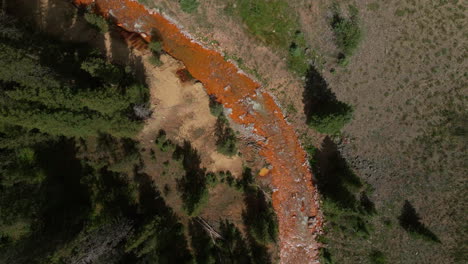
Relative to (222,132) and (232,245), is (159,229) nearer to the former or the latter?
(232,245)

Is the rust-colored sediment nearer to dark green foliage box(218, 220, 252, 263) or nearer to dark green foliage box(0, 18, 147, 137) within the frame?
dark green foliage box(218, 220, 252, 263)

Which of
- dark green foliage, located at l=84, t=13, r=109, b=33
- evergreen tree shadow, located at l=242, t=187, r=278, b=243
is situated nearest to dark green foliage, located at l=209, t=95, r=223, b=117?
evergreen tree shadow, located at l=242, t=187, r=278, b=243

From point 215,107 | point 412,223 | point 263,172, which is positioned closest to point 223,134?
point 215,107

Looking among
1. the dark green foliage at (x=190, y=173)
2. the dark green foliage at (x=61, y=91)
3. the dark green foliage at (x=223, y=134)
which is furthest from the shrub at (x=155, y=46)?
the dark green foliage at (x=190, y=173)

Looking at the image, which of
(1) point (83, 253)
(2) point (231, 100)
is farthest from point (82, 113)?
(2) point (231, 100)

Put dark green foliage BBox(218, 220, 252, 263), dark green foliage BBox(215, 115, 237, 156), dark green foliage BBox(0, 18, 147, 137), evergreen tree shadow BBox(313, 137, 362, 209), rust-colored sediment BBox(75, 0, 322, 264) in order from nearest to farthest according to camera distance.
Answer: dark green foliage BBox(0, 18, 147, 137) → evergreen tree shadow BBox(313, 137, 362, 209) → dark green foliage BBox(218, 220, 252, 263) → dark green foliage BBox(215, 115, 237, 156) → rust-colored sediment BBox(75, 0, 322, 264)
